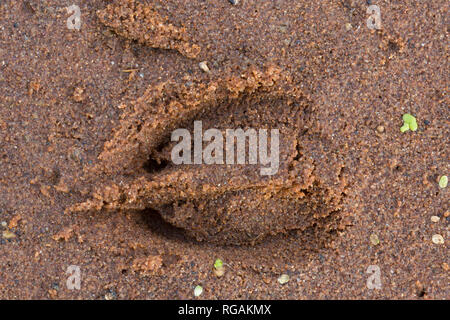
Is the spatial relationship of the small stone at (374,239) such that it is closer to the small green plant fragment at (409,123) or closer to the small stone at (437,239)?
the small stone at (437,239)

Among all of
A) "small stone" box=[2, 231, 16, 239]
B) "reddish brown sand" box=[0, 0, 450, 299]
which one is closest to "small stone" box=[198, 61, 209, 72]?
"reddish brown sand" box=[0, 0, 450, 299]

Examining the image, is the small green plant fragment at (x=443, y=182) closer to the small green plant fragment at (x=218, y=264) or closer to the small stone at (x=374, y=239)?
the small stone at (x=374, y=239)

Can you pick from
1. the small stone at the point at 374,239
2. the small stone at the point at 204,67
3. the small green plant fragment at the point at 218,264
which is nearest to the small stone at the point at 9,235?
the small green plant fragment at the point at 218,264

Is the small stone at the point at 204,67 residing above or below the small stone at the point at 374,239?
above

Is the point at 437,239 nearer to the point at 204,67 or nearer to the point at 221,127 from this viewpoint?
the point at 221,127

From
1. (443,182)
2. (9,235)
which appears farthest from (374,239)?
(9,235)

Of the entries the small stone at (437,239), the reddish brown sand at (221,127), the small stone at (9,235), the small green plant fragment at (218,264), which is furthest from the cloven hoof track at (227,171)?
the small stone at (437,239)

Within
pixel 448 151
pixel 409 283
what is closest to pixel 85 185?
pixel 409 283

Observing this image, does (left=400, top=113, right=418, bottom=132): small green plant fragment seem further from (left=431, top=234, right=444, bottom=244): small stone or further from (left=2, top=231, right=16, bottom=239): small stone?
(left=2, top=231, right=16, bottom=239): small stone

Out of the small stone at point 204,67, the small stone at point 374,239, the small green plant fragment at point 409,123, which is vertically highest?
the small stone at point 204,67
